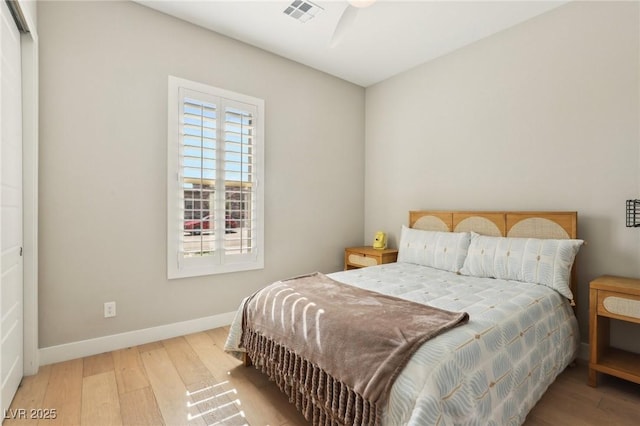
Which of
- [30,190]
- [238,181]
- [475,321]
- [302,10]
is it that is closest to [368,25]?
[302,10]

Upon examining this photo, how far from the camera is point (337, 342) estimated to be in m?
1.52

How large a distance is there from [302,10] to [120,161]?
193 cm

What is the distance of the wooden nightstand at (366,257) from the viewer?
139 inches

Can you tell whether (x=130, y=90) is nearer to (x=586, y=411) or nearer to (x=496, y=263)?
(x=496, y=263)

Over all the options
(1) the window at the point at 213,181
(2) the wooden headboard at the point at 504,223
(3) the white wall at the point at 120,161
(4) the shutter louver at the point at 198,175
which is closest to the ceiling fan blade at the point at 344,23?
(3) the white wall at the point at 120,161

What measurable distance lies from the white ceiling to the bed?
1.69 m

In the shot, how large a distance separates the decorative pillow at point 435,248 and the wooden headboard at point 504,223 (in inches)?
7.1

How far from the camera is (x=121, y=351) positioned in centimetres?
252

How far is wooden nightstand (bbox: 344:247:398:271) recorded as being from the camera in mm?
3541

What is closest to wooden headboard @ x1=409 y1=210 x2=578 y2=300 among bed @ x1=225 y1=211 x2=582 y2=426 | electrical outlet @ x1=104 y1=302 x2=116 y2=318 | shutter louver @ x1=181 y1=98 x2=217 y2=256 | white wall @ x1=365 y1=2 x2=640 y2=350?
bed @ x1=225 y1=211 x2=582 y2=426

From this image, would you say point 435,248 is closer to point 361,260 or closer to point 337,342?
point 361,260

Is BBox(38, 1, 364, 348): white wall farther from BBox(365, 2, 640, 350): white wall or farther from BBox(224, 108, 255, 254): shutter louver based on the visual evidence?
BBox(365, 2, 640, 350): white wall

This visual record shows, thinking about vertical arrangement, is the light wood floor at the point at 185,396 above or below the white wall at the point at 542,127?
below

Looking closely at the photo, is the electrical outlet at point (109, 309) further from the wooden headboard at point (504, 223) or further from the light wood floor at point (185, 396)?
the wooden headboard at point (504, 223)
